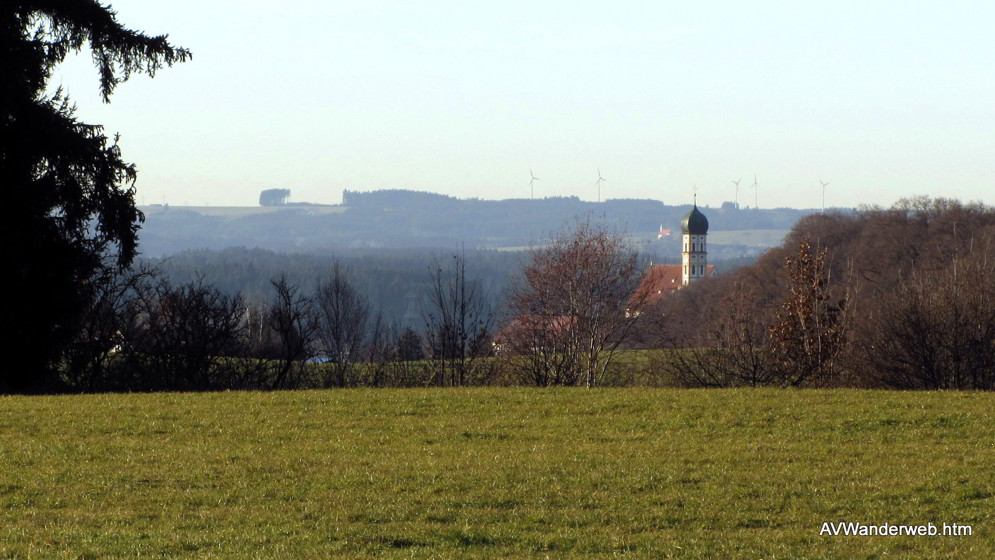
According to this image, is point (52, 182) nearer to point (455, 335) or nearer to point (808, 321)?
point (455, 335)

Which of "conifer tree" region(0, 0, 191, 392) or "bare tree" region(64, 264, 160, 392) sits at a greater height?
"conifer tree" region(0, 0, 191, 392)

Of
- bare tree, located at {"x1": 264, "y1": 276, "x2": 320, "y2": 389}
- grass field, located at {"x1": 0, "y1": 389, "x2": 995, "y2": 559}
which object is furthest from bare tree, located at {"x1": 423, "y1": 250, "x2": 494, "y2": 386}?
grass field, located at {"x1": 0, "y1": 389, "x2": 995, "y2": 559}

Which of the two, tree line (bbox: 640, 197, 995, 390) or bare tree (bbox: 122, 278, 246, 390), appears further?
tree line (bbox: 640, 197, 995, 390)

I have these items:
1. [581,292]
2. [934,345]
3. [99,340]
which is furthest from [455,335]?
[581,292]

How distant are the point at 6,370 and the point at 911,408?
1645 cm

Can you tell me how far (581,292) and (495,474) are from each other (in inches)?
1037

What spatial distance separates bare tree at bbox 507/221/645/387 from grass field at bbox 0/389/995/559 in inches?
683

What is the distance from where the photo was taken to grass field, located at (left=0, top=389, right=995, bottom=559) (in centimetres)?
923

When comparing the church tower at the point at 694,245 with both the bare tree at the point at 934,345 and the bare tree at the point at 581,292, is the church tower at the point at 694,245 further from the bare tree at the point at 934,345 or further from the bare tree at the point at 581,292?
the bare tree at the point at 934,345

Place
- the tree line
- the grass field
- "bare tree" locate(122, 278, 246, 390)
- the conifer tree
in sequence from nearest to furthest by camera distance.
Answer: the grass field
the conifer tree
"bare tree" locate(122, 278, 246, 390)
the tree line

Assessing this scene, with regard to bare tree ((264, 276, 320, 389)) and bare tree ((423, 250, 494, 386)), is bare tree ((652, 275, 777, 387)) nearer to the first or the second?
bare tree ((423, 250, 494, 386))

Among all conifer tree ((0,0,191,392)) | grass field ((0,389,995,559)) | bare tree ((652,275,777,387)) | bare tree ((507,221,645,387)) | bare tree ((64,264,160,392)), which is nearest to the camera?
grass field ((0,389,995,559))

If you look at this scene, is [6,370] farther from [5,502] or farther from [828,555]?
[828,555]

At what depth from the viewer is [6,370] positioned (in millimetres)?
21562
